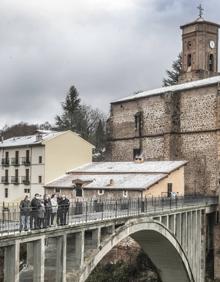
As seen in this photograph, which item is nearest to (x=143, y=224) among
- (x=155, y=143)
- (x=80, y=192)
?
(x=80, y=192)

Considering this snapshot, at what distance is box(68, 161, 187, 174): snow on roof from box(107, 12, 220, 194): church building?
3.29 m

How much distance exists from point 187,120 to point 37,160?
14.0m

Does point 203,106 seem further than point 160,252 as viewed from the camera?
Yes

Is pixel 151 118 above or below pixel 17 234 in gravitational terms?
above

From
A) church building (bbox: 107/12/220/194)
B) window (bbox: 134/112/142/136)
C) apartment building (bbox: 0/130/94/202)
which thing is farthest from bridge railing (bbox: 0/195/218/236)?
window (bbox: 134/112/142/136)

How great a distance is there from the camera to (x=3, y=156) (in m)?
56.1

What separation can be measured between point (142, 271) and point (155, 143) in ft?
52.3

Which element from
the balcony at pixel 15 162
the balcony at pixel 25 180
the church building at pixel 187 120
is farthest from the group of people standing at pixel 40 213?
the balcony at pixel 15 162

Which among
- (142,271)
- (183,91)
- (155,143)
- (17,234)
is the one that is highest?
(183,91)

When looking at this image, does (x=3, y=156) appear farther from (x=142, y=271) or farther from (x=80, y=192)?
(x=142, y=271)

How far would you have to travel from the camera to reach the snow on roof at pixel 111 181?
42.2 m

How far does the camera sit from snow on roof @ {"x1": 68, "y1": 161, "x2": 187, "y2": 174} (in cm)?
4497

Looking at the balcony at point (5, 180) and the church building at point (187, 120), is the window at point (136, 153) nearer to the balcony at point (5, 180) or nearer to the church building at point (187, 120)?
the church building at point (187, 120)

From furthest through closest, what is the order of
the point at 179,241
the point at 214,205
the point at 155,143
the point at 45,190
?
the point at 155,143, the point at 45,190, the point at 214,205, the point at 179,241
